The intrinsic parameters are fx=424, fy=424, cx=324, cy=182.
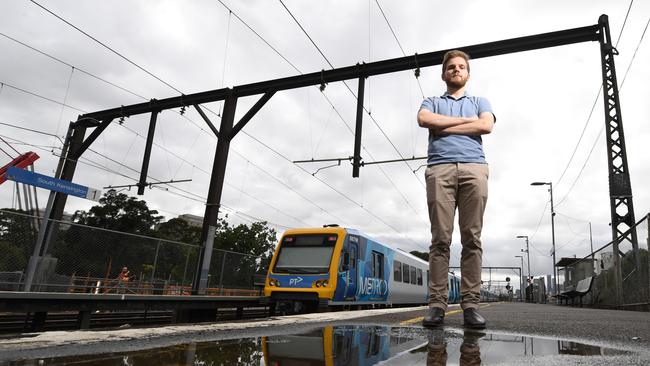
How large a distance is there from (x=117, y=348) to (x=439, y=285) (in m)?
2.15

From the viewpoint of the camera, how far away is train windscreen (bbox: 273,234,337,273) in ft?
38.6

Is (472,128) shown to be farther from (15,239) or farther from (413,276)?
(413,276)

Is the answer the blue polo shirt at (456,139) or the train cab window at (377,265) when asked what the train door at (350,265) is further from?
the blue polo shirt at (456,139)

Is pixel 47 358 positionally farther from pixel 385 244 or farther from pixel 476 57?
pixel 385 244

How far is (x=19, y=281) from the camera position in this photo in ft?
27.0

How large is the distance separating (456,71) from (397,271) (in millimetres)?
14688

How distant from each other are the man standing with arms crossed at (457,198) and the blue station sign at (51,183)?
24.1ft

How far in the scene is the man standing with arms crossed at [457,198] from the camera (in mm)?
3004

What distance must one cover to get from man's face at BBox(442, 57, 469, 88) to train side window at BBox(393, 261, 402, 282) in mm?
14102

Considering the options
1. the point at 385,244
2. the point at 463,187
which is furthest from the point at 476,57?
the point at 463,187

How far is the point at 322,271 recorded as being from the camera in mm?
11477

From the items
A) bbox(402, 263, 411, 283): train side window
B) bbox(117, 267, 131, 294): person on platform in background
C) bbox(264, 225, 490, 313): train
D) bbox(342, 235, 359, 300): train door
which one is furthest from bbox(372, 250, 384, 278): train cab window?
bbox(117, 267, 131, 294): person on platform in background

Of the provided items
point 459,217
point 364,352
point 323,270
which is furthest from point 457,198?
point 323,270

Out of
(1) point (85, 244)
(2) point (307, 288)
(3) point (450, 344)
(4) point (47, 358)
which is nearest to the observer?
(4) point (47, 358)
